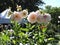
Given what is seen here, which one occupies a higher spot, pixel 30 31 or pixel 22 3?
pixel 30 31

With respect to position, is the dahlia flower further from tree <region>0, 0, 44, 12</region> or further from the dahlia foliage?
tree <region>0, 0, 44, 12</region>

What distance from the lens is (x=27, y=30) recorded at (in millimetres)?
2631

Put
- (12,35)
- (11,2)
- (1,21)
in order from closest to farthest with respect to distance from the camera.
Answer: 1. (12,35)
2. (1,21)
3. (11,2)

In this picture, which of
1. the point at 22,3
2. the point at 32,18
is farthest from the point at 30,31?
the point at 22,3

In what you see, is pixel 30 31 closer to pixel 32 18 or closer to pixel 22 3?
pixel 32 18

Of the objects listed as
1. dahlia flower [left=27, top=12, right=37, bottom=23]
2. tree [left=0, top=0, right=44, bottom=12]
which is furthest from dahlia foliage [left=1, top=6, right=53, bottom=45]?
tree [left=0, top=0, right=44, bottom=12]

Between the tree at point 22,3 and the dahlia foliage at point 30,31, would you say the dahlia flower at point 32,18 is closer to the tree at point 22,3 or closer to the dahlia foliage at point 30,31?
the dahlia foliage at point 30,31

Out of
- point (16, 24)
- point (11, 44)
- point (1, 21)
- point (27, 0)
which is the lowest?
point (27, 0)

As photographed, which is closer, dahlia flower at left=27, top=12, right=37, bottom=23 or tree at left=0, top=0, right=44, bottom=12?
dahlia flower at left=27, top=12, right=37, bottom=23

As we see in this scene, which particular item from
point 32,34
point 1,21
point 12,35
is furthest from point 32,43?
point 1,21

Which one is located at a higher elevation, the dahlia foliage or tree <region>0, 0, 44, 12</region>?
the dahlia foliage

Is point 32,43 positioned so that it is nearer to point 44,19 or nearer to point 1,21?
point 44,19

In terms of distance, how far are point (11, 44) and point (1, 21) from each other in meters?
11.3

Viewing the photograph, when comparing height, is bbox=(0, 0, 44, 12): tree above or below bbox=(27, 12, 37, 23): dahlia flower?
below
